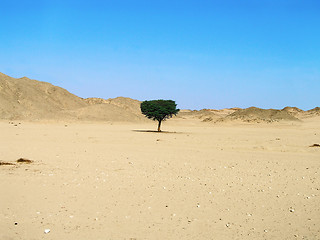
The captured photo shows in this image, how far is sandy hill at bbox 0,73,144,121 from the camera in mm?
78575

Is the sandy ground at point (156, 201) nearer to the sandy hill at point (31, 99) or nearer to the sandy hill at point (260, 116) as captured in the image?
the sandy hill at point (31, 99)

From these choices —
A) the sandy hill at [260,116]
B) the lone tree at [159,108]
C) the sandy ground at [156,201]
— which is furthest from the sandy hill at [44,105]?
the sandy ground at [156,201]

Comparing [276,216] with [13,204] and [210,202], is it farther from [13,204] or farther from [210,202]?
[13,204]

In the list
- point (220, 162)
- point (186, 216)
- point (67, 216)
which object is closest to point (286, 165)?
point (220, 162)

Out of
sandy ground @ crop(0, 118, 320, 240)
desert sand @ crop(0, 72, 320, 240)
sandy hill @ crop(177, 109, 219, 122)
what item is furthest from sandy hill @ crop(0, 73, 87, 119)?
sandy ground @ crop(0, 118, 320, 240)

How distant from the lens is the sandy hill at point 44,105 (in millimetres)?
78575

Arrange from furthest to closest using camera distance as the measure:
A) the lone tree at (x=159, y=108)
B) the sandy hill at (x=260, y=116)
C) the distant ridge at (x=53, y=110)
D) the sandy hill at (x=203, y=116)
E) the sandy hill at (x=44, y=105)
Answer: the sandy hill at (x=203, y=116), the sandy hill at (x=260, y=116), the distant ridge at (x=53, y=110), the sandy hill at (x=44, y=105), the lone tree at (x=159, y=108)

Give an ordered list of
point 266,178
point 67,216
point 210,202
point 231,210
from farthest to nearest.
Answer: point 266,178 < point 210,202 < point 231,210 < point 67,216

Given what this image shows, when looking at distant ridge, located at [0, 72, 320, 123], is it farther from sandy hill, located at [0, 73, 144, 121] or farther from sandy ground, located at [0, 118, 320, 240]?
sandy ground, located at [0, 118, 320, 240]

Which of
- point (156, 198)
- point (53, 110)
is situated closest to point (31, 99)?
point (53, 110)

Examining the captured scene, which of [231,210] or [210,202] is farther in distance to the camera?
[210,202]

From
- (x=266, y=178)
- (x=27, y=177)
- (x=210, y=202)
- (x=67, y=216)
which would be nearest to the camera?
(x=67, y=216)

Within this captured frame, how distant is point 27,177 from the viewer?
12477 mm

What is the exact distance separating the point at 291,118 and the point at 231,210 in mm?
83663
